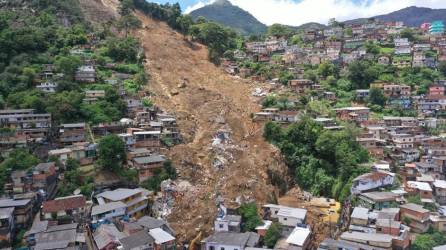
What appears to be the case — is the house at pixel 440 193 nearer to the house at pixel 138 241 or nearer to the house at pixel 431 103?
the house at pixel 431 103

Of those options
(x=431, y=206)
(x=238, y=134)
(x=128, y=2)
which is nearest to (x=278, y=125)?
(x=238, y=134)

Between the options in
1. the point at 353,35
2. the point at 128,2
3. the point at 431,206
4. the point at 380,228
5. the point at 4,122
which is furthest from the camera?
the point at 353,35

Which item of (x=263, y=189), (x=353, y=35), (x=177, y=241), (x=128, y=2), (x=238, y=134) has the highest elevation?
(x=128, y=2)

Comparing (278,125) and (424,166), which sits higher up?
(278,125)

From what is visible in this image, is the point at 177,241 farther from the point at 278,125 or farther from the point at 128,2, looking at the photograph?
the point at 128,2

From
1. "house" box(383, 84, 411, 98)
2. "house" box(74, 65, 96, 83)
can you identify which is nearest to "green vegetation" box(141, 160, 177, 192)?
"house" box(74, 65, 96, 83)

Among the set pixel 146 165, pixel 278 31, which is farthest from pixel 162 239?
pixel 278 31

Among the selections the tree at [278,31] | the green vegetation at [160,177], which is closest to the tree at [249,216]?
the green vegetation at [160,177]

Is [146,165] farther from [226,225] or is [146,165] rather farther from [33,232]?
[33,232]
